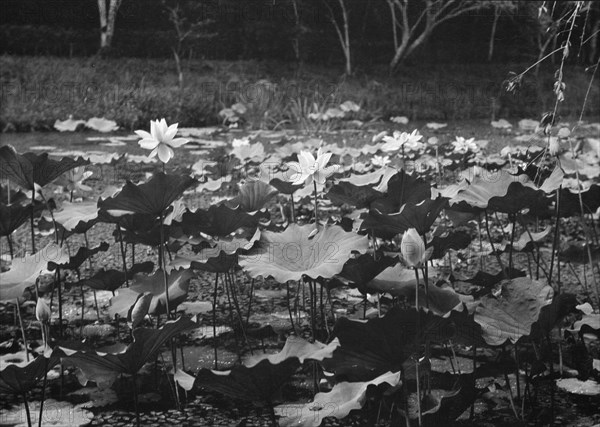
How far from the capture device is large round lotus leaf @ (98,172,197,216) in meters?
1.11

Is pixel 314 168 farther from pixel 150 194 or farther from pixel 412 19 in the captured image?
pixel 412 19

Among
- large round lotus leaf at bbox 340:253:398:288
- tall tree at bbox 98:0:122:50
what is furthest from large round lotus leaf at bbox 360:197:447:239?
tall tree at bbox 98:0:122:50

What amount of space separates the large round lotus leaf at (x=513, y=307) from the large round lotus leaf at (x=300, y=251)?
20cm

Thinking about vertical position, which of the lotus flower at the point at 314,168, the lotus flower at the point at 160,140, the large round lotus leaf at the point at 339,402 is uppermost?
the lotus flower at the point at 160,140

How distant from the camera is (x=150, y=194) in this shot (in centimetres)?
113

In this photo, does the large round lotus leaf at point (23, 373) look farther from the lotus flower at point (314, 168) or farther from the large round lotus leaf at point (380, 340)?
the lotus flower at point (314, 168)

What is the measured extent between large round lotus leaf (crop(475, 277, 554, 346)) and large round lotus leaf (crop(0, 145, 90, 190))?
78 centimetres

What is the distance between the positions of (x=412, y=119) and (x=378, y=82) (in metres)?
0.86

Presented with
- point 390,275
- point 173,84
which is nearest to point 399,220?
point 390,275

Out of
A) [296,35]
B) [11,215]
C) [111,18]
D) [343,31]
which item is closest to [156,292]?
[11,215]

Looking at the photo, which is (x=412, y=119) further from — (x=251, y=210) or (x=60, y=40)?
(x=251, y=210)

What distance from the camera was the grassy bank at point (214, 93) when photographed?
489 centimetres

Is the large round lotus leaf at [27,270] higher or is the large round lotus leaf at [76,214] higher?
the large round lotus leaf at [76,214]

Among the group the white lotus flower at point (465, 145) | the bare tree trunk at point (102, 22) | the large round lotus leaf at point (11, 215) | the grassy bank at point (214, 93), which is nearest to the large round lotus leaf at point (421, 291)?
the large round lotus leaf at point (11, 215)
